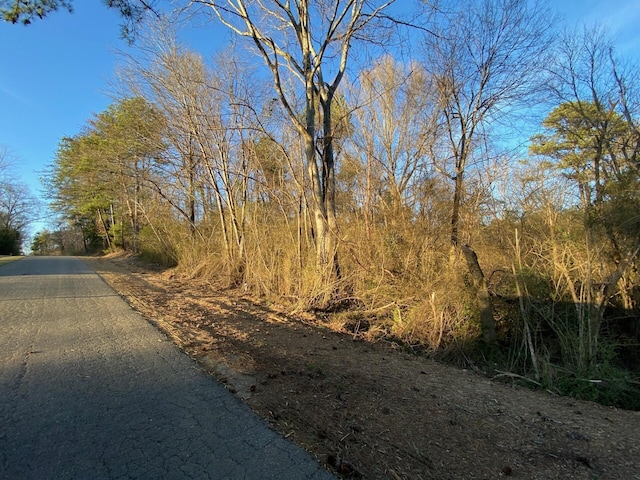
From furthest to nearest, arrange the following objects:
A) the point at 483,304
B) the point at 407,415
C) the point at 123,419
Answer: the point at 483,304, the point at 407,415, the point at 123,419

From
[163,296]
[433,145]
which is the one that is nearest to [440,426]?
[163,296]

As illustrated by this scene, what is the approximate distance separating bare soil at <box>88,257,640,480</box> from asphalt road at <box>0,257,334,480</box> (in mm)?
278

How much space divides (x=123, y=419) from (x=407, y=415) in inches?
92.4

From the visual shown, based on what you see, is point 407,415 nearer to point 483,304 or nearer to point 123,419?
point 123,419

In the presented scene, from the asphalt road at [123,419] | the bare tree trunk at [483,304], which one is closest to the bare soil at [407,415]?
the asphalt road at [123,419]

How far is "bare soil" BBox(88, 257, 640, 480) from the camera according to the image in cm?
264

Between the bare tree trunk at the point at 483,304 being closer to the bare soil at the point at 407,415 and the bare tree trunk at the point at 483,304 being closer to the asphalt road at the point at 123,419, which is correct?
the bare soil at the point at 407,415

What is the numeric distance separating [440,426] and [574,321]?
3773 millimetres

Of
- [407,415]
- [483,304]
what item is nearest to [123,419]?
[407,415]

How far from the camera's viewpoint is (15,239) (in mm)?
52406

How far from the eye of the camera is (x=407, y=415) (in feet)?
10.9

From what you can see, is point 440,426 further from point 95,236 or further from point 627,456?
point 95,236

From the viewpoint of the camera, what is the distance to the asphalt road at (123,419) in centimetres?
249

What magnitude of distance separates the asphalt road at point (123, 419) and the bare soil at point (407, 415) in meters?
0.28
